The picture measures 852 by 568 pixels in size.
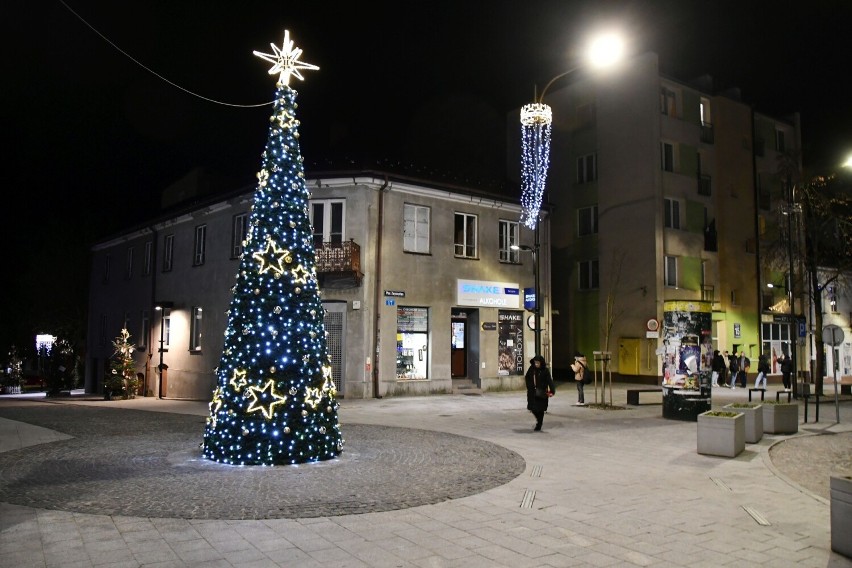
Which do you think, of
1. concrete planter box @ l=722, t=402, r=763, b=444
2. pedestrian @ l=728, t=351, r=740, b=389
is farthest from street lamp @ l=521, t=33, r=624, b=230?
pedestrian @ l=728, t=351, r=740, b=389

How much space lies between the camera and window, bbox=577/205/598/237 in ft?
114

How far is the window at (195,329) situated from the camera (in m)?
27.3

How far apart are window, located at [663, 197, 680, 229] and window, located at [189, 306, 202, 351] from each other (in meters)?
22.7

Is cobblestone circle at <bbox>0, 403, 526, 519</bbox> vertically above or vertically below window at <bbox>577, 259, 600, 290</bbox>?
below

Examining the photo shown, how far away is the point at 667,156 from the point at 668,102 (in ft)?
9.50

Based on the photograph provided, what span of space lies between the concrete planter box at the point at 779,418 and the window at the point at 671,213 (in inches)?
751

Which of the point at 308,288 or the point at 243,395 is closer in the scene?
the point at 243,395

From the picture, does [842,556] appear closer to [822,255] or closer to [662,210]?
[822,255]

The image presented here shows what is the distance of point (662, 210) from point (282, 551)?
3018cm

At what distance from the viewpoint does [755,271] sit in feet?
120

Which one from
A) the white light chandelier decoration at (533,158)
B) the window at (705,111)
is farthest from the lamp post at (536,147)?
the window at (705,111)

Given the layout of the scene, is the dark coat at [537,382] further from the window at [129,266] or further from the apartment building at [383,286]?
the window at [129,266]

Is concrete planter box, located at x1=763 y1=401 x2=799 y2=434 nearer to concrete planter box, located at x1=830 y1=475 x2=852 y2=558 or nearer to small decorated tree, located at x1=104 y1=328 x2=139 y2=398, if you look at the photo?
concrete planter box, located at x1=830 y1=475 x2=852 y2=558

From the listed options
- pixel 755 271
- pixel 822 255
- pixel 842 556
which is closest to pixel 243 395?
pixel 842 556
